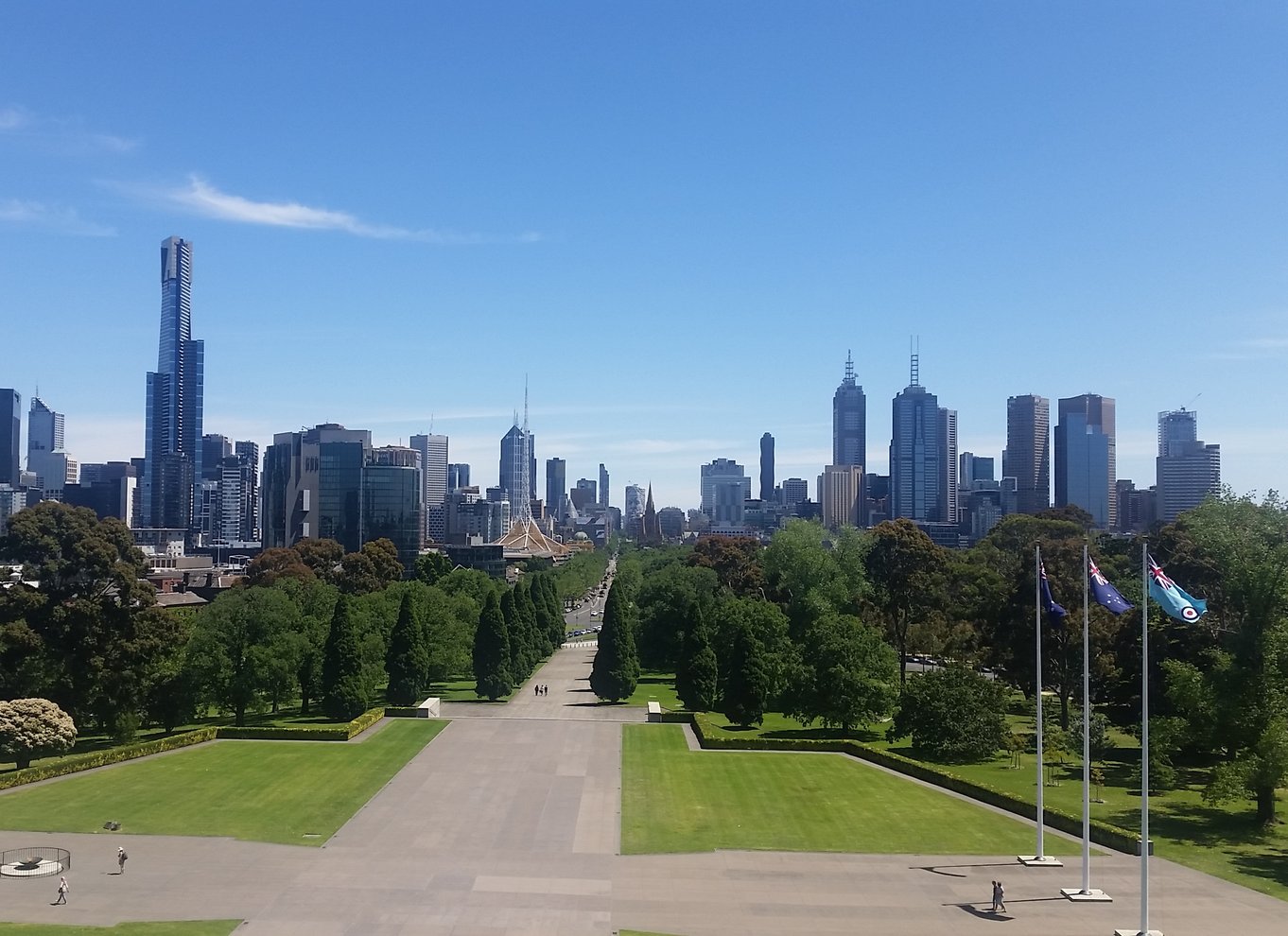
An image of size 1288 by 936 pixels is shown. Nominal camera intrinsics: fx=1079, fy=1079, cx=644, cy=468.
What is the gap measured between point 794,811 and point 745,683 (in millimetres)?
18564

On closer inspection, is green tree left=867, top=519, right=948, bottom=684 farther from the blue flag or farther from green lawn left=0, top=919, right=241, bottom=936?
green lawn left=0, top=919, right=241, bottom=936

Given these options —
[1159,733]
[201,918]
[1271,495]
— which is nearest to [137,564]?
[201,918]

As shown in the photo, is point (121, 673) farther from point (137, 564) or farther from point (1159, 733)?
point (1159, 733)

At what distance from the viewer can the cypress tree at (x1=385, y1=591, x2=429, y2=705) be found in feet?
207

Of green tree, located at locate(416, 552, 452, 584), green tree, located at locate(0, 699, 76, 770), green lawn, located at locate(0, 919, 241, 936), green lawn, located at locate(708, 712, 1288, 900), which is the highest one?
green tree, located at locate(416, 552, 452, 584)

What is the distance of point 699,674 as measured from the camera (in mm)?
65062

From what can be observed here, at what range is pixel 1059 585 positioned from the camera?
60594mm

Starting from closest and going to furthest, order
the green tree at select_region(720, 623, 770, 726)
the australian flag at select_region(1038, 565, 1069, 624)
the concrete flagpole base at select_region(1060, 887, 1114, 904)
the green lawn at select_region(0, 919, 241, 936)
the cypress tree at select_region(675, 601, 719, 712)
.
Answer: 1. the green lawn at select_region(0, 919, 241, 936)
2. the concrete flagpole base at select_region(1060, 887, 1114, 904)
3. the australian flag at select_region(1038, 565, 1069, 624)
4. the green tree at select_region(720, 623, 770, 726)
5. the cypress tree at select_region(675, 601, 719, 712)

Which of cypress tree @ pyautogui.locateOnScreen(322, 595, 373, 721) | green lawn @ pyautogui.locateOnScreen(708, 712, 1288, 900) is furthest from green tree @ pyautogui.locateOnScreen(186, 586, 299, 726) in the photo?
green lawn @ pyautogui.locateOnScreen(708, 712, 1288, 900)

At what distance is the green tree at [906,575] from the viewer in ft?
265

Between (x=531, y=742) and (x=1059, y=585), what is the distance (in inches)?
1202

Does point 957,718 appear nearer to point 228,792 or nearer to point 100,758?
point 228,792

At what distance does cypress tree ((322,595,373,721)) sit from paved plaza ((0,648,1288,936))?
64.0ft

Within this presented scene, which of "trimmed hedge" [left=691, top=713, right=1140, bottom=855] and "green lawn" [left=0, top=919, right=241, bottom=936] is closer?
"green lawn" [left=0, top=919, right=241, bottom=936]
